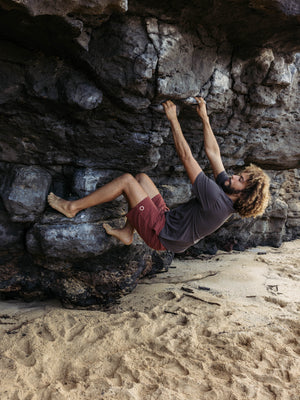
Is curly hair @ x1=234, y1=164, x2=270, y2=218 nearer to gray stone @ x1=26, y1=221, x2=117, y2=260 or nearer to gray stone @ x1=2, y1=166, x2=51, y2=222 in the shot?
gray stone @ x1=26, y1=221, x2=117, y2=260

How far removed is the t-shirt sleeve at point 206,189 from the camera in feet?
10.7

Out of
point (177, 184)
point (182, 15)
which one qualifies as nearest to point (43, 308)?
point (177, 184)

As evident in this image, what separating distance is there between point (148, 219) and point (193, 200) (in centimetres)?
54

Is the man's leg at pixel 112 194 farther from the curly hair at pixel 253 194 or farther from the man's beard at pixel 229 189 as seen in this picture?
the curly hair at pixel 253 194

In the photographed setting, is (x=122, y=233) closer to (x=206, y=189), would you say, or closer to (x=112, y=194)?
(x=112, y=194)

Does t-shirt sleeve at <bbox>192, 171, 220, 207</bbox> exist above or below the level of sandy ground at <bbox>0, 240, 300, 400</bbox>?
above

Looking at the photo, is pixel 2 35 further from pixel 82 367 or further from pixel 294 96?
pixel 294 96

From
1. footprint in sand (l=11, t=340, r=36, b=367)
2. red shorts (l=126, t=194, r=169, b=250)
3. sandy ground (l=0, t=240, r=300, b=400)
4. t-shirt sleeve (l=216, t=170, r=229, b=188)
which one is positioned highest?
t-shirt sleeve (l=216, t=170, r=229, b=188)

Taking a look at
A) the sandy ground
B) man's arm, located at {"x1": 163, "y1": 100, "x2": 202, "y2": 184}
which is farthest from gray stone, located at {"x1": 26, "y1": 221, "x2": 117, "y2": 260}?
man's arm, located at {"x1": 163, "y1": 100, "x2": 202, "y2": 184}

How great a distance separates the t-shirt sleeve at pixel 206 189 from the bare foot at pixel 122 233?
1069 mm

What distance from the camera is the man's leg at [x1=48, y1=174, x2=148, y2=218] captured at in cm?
349

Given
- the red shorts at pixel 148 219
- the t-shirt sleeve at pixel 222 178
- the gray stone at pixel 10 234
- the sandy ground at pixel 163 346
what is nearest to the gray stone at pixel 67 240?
the gray stone at pixel 10 234

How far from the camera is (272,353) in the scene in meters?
2.97

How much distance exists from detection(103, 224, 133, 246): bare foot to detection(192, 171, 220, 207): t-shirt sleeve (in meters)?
1.07
